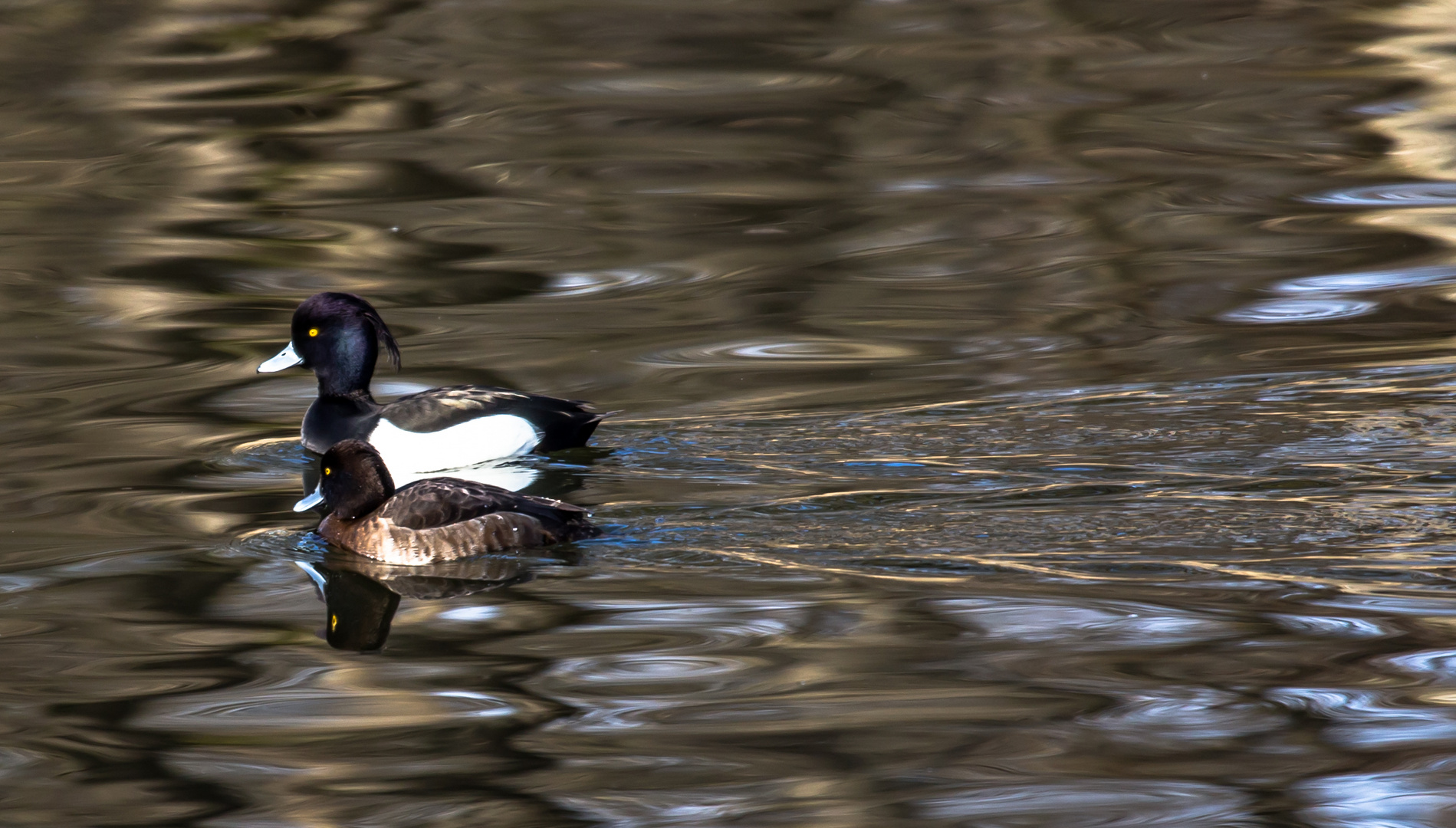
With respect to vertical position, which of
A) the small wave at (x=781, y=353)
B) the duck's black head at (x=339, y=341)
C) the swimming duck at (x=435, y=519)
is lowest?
the small wave at (x=781, y=353)

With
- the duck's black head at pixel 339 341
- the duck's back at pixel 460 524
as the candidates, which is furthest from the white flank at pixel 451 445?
the duck's back at pixel 460 524

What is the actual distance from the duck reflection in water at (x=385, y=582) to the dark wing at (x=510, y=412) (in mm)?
1335

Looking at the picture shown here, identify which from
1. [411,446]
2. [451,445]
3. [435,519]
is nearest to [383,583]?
[435,519]

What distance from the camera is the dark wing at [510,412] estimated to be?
8648mm

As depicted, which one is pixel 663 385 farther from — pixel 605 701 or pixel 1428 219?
pixel 1428 219

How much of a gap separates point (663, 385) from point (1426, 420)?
364 centimetres

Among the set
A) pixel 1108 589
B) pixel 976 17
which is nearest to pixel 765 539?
pixel 1108 589

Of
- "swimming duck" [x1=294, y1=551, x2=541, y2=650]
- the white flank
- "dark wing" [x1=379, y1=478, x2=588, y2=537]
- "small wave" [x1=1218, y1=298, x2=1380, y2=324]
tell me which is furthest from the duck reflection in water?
"small wave" [x1=1218, y1=298, x2=1380, y2=324]

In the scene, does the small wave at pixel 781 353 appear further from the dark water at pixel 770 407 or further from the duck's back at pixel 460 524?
the duck's back at pixel 460 524

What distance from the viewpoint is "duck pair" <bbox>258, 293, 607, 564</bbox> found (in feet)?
24.0

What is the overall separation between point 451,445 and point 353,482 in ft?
3.92

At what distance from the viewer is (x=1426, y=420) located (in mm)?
8094

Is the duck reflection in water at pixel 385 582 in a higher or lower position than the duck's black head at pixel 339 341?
lower

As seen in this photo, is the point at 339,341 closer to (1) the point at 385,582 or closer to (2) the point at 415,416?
(2) the point at 415,416
